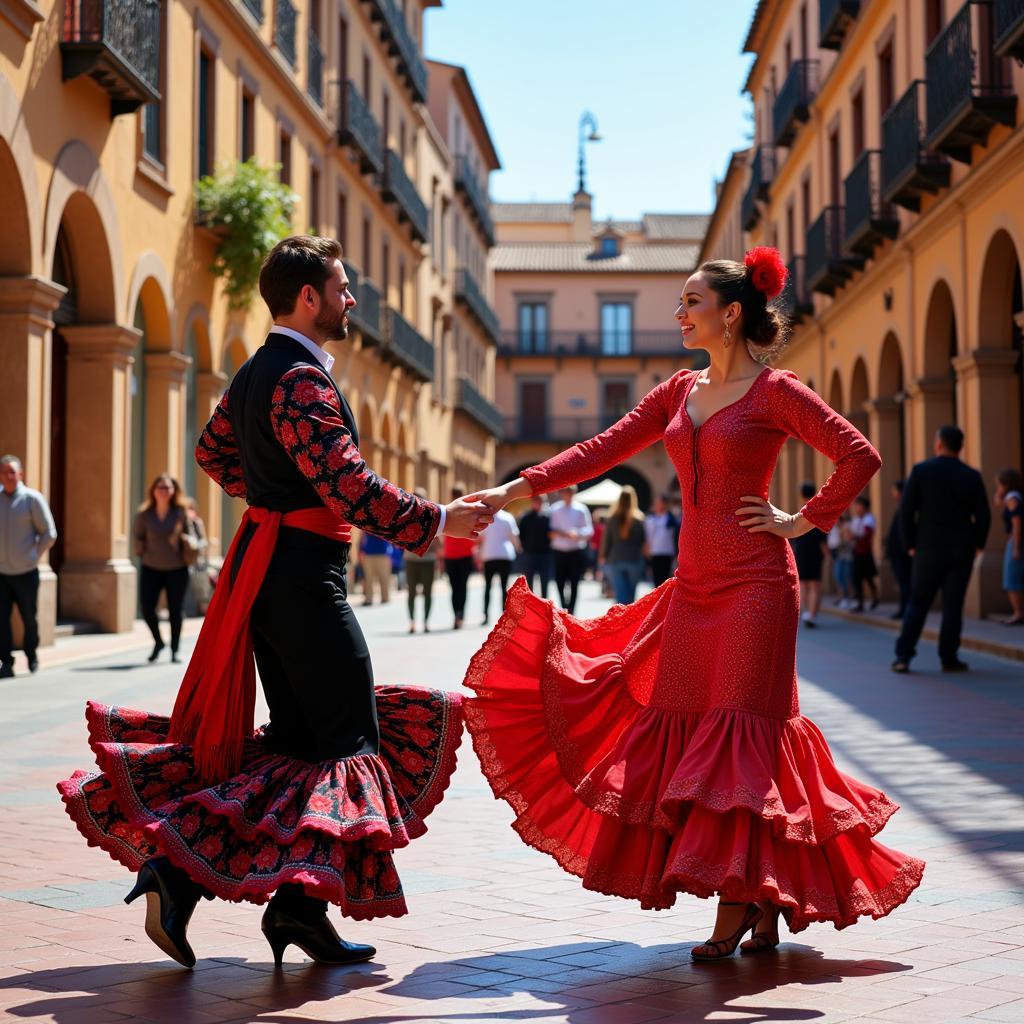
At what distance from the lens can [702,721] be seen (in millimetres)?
4535

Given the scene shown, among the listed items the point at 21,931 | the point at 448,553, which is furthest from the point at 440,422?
the point at 21,931

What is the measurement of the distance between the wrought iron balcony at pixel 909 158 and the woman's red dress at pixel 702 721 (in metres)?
16.3

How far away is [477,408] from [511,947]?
54070 mm

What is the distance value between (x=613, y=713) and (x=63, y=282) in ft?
46.8

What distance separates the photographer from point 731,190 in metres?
51.6

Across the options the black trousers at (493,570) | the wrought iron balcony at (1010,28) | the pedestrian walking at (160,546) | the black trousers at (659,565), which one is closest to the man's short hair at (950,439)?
the wrought iron balcony at (1010,28)

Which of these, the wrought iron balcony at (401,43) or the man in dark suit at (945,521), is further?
the wrought iron balcony at (401,43)

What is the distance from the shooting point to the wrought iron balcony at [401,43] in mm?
34469

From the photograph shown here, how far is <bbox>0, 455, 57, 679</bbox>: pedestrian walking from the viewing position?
506 inches

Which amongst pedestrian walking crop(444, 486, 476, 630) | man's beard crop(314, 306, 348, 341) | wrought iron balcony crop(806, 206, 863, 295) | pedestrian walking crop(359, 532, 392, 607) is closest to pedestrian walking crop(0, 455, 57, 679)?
pedestrian walking crop(444, 486, 476, 630)

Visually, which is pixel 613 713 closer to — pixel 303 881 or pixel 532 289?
pixel 303 881

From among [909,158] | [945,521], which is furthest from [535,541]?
[945,521]

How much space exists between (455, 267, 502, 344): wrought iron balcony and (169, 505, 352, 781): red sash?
49303 mm

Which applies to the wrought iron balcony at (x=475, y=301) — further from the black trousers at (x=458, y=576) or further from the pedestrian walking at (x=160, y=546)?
the pedestrian walking at (x=160, y=546)
